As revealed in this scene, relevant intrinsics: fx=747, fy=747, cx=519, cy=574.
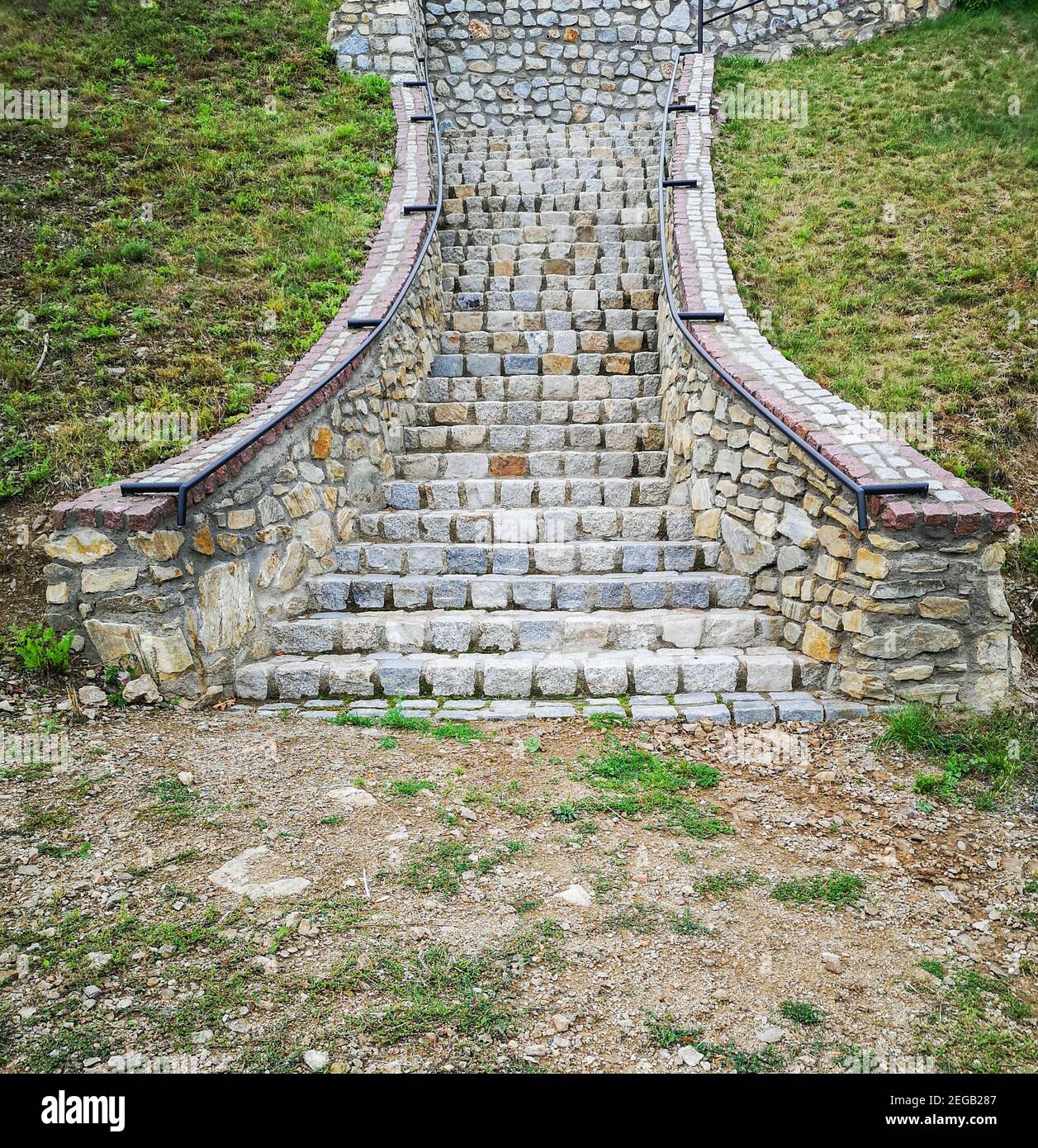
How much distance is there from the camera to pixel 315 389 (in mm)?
5168

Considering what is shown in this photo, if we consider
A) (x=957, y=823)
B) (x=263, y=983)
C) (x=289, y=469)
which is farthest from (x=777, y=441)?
(x=263, y=983)

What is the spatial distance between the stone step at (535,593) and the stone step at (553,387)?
232cm

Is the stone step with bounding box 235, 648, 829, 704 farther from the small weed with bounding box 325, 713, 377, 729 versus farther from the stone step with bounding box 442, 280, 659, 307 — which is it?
the stone step with bounding box 442, 280, 659, 307

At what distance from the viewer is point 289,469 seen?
16.3ft

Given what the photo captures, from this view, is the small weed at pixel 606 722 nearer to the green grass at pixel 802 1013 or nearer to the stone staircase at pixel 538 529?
the stone staircase at pixel 538 529

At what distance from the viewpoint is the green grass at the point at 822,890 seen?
9.59ft

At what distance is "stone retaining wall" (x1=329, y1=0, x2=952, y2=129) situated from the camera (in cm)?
1190

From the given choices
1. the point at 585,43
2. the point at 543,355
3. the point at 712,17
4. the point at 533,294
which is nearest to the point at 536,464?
the point at 543,355

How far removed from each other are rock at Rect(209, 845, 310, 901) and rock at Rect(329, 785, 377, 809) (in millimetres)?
423

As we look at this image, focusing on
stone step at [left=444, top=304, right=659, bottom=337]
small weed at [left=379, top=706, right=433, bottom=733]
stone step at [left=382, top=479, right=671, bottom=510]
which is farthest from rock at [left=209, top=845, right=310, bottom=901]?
stone step at [left=444, top=304, right=659, bottom=337]

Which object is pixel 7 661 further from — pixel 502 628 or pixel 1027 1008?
pixel 1027 1008

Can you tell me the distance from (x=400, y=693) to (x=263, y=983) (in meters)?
2.14

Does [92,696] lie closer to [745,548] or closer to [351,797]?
[351,797]

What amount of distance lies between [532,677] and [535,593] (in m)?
0.74
